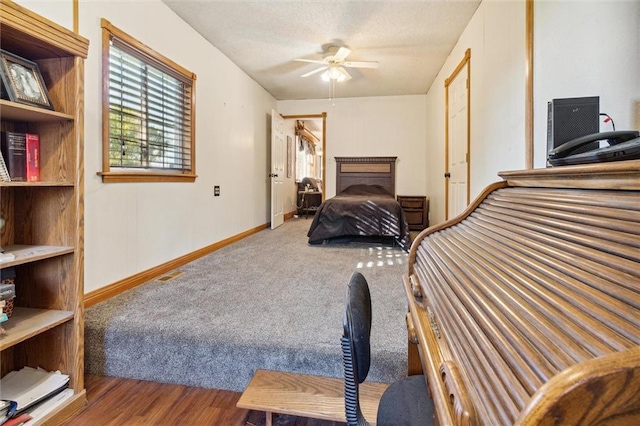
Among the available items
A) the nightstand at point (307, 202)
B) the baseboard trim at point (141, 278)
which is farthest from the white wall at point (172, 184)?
the nightstand at point (307, 202)

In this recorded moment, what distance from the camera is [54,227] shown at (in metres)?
1.48

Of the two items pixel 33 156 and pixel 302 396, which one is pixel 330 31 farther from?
pixel 302 396

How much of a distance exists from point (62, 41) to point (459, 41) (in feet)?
12.1

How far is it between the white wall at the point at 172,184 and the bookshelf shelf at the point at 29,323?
2.25 ft

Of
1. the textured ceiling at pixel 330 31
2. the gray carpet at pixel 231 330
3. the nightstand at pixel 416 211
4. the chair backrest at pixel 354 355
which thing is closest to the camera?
the chair backrest at pixel 354 355

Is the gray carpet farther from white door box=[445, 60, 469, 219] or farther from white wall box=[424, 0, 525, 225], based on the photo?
white door box=[445, 60, 469, 219]

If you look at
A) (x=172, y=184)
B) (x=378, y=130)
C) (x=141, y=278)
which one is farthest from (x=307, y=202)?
(x=141, y=278)

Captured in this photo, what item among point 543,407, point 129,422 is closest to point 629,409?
point 543,407

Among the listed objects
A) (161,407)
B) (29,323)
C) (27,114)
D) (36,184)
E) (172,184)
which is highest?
(27,114)

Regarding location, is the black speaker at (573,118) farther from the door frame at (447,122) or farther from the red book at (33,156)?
the red book at (33,156)

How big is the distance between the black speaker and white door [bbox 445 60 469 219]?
81.3 inches

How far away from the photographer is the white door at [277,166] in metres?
5.35

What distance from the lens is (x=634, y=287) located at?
0.41 meters

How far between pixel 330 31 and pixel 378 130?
2941 mm
